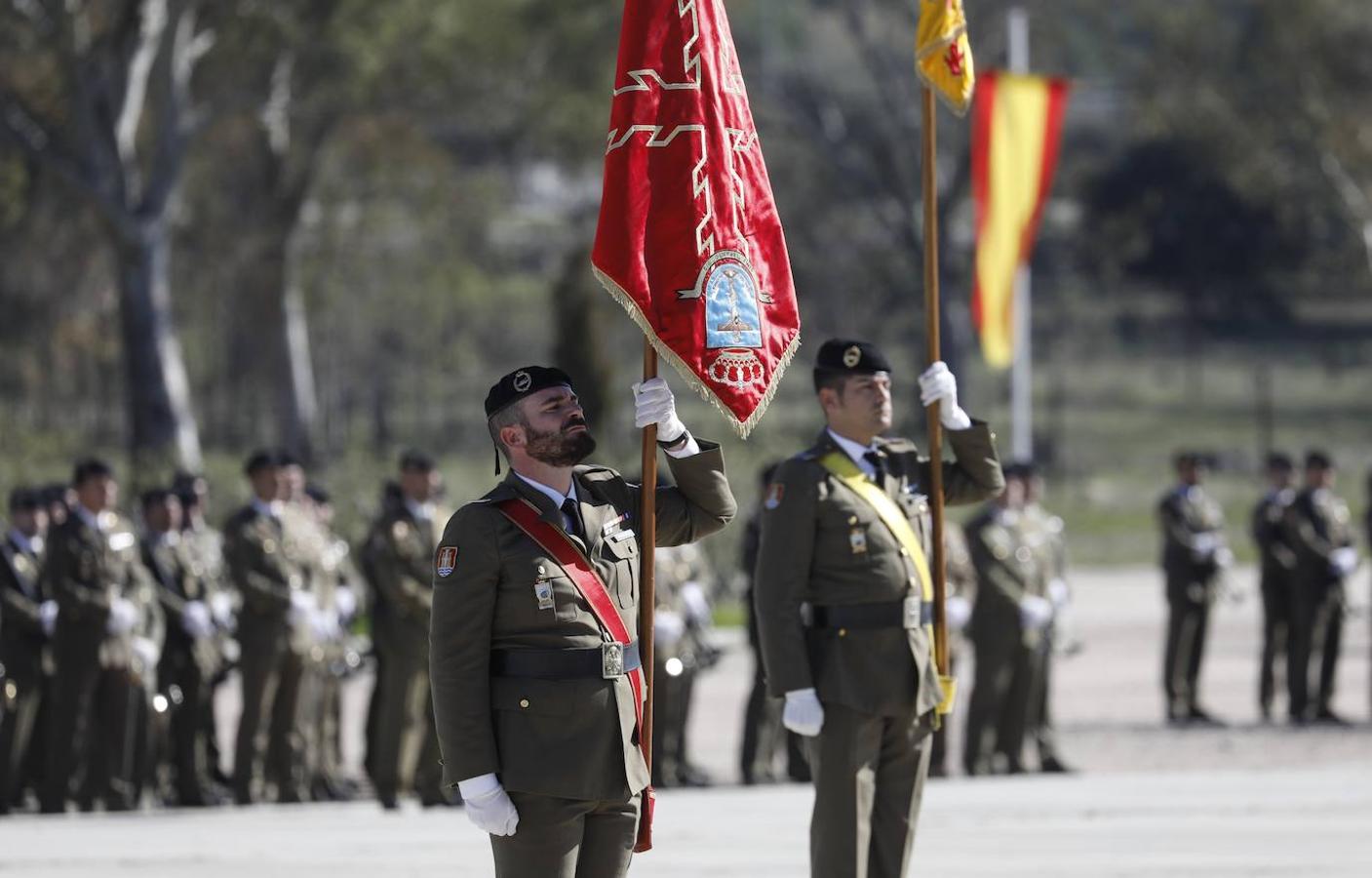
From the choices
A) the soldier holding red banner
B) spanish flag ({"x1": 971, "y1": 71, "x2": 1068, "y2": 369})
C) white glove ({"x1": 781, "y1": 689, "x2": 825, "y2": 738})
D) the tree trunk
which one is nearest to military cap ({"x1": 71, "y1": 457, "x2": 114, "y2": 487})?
white glove ({"x1": 781, "y1": 689, "x2": 825, "y2": 738})

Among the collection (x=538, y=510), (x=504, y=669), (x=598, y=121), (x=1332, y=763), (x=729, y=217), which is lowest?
(x=1332, y=763)

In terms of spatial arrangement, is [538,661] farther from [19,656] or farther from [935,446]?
[19,656]

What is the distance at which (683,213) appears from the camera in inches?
231

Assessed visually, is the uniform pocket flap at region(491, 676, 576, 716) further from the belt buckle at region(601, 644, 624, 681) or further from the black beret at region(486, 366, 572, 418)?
the black beret at region(486, 366, 572, 418)

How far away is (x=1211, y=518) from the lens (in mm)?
14773

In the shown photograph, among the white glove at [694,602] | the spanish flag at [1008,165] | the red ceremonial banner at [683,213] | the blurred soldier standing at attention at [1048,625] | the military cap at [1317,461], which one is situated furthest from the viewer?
the spanish flag at [1008,165]

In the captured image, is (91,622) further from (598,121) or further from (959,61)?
(598,121)

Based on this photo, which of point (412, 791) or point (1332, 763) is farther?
point (1332, 763)

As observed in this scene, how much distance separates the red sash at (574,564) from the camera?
5.40 meters

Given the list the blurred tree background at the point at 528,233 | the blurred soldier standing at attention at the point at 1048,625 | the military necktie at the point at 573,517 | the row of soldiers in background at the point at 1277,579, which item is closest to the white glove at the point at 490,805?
the military necktie at the point at 573,517

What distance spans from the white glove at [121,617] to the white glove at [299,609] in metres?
0.76

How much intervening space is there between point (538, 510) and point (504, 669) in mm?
382

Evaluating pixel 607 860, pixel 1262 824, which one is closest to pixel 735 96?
pixel 607 860

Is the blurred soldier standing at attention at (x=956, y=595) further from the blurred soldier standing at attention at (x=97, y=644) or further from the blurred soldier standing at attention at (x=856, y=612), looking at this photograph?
the blurred soldier standing at attention at (x=856, y=612)
